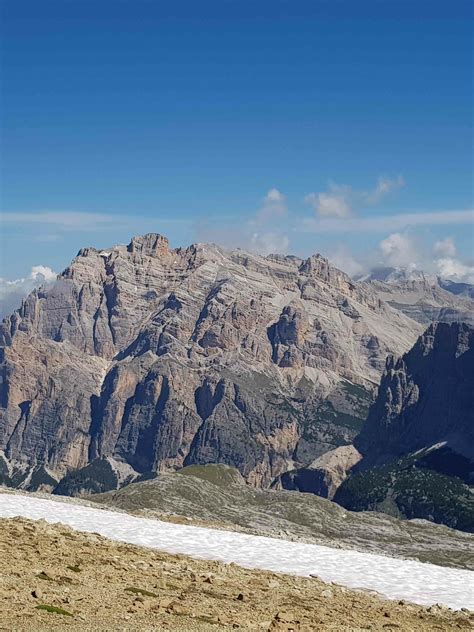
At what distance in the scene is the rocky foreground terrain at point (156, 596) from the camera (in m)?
36.6

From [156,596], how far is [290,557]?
2126cm

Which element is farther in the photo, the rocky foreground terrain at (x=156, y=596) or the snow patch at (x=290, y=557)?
the snow patch at (x=290, y=557)

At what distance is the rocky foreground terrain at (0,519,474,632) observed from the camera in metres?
36.6

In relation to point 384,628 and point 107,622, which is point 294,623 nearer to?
point 384,628

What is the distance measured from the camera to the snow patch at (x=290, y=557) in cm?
5391

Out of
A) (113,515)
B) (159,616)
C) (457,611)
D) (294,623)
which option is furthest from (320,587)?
(113,515)

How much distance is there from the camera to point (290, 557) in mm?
61156

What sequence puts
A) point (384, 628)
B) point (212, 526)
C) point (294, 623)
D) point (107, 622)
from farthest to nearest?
point (212, 526) → point (384, 628) → point (294, 623) → point (107, 622)

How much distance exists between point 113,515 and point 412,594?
30.6 m

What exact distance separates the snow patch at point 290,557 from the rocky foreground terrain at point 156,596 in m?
3.58

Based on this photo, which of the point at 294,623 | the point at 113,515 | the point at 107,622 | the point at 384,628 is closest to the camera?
the point at 107,622

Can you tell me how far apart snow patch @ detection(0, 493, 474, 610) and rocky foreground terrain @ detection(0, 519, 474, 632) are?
11.8ft

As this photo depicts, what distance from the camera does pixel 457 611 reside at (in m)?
48.2

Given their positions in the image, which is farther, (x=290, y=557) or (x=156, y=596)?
(x=290, y=557)
